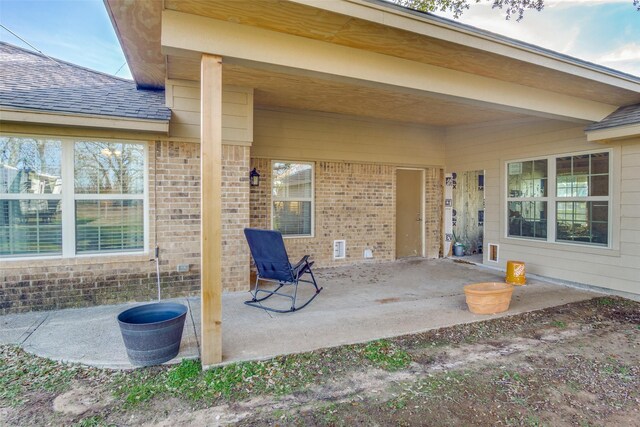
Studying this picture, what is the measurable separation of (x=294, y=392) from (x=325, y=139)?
16.2 ft

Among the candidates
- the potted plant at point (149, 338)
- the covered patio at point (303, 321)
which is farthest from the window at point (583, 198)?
the potted plant at point (149, 338)

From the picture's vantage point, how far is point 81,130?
4.02 meters

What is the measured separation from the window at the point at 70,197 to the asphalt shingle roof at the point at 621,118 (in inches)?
256

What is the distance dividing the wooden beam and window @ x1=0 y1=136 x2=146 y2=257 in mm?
2227

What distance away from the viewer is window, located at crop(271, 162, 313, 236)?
621 cm

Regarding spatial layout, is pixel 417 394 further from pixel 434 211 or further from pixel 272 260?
pixel 434 211

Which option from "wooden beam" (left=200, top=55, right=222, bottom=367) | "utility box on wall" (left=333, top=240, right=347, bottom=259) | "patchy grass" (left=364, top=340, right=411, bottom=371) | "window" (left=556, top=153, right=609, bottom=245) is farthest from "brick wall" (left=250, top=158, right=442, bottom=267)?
"patchy grass" (left=364, top=340, right=411, bottom=371)

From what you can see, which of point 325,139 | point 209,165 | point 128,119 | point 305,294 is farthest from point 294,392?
point 325,139

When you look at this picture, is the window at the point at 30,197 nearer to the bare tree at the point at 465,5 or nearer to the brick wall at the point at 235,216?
the brick wall at the point at 235,216

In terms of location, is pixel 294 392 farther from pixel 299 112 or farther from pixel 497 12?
pixel 497 12

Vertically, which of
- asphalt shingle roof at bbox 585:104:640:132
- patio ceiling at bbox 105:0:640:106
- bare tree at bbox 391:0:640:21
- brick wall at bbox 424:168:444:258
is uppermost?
bare tree at bbox 391:0:640:21

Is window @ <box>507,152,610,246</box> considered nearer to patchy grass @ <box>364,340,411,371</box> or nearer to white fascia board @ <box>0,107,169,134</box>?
patchy grass @ <box>364,340,411,371</box>

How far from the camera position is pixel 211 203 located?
8.85 feet

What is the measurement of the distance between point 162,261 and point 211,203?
2291mm
